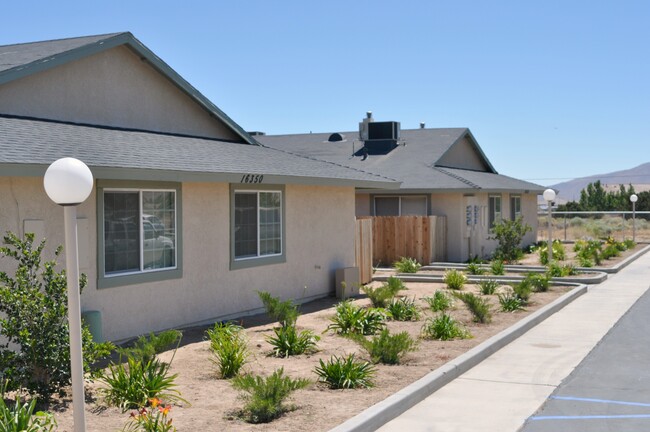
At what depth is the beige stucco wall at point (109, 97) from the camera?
12164 mm

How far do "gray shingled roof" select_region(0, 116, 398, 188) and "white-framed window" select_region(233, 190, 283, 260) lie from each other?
1.99ft

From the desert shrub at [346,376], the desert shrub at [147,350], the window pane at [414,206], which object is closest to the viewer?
Answer: the desert shrub at [147,350]

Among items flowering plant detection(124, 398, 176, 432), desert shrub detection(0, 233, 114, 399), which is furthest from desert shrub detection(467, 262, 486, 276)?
flowering plant detection(124, 398, 176, 432)

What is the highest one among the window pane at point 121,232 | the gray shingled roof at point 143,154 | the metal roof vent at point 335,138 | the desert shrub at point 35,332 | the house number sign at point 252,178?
the metal roof vent at point 335,138

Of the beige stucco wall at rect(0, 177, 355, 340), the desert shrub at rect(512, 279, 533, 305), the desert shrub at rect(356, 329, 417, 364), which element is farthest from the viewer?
the desert shrub at rect(512, 279, 533, 305)

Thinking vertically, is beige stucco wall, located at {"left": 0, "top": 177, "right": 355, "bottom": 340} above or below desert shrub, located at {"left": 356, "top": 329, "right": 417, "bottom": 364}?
above

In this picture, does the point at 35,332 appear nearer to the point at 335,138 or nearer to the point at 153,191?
the point at 153,191

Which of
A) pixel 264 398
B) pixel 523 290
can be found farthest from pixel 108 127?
pixel 523 290

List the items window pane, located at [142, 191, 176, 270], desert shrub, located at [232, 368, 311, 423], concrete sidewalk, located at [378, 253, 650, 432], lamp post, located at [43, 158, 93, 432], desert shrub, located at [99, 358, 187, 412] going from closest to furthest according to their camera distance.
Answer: lamp post, located at [43, 158, 93, 432]
desert shrub, located at [232, 368, 311, 423]
concrete sidewalk, located at [378, 253, 650, 432]
desert shrub, located at [99, 358, 187, 412]
window pane, located at [142, 191, 176, 270]

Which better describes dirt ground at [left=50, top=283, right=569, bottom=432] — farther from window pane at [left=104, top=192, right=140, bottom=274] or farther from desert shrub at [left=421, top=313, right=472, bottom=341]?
window pane at [left=104, top=192, right=140, bottom=274]

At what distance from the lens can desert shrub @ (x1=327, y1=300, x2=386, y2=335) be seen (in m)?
12.2

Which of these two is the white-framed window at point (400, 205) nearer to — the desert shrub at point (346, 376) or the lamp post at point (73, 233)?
the desert shrub at point (346, 376)

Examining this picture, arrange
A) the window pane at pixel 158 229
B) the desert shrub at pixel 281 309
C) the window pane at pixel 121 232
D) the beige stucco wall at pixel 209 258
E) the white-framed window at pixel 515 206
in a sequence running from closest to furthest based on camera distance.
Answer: the beige stucco wall at pixel 209 258
the window pane at pixel 121 232
the desert shrub at pixel 281 309
the window pane at pixel 158 229
the white-framed window at pixel 515 206

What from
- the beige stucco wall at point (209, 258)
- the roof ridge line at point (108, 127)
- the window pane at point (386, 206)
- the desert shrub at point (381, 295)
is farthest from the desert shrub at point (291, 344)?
the window pane at point (386, 206)
